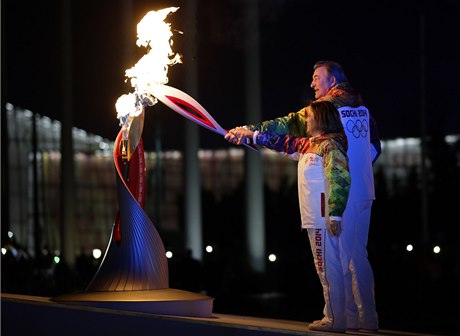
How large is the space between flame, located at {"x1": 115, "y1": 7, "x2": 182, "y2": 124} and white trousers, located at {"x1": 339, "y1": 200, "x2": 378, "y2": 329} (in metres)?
2.44

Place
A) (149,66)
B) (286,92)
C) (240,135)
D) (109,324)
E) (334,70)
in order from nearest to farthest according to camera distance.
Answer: (109,324), (334,70), (240,135), (149,66), (286,92)

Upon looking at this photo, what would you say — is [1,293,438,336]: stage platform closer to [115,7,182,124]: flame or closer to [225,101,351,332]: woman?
[225,101,351,332]: woman

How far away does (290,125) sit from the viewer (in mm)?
8109

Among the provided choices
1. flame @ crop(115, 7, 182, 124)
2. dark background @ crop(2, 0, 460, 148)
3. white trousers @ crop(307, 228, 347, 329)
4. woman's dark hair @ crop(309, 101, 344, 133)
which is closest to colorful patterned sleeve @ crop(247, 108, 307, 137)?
woman's dark hair @ crop(309, 101, 344, 133)

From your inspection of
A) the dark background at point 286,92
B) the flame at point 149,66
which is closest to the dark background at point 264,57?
the dark background at point 286,92

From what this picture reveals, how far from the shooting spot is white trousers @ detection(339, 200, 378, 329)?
7781 millimetres

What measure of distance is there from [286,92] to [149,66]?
27171 millimetres

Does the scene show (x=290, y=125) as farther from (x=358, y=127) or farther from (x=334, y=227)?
(x=334, y=227)

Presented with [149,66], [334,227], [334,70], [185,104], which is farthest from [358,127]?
[149,66]

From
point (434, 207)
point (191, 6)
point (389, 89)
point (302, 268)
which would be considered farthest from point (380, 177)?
point (191, 6)

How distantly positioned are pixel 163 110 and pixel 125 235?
109 feet

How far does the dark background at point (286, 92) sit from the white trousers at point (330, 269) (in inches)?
149

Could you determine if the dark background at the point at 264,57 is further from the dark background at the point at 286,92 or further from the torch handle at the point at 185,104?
the torch handle at the point at 185,104

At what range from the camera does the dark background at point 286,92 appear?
20.6 meters
